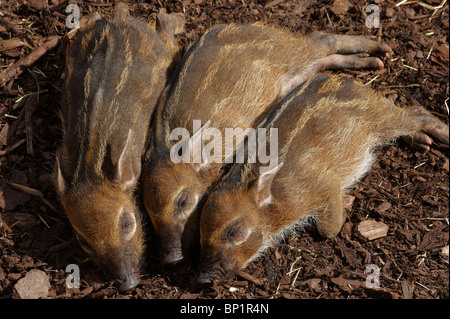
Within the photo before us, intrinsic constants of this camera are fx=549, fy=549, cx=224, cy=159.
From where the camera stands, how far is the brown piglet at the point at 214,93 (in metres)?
5.43

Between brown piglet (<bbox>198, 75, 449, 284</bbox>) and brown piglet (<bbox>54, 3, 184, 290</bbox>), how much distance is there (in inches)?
32.1

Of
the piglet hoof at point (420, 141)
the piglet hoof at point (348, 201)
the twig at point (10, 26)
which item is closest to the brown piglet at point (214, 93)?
the piglet hoof at point (420, 141)

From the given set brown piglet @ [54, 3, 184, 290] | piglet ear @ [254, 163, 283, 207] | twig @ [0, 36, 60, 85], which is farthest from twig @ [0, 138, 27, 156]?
piglet ear @ [254, 163, 283, 207]

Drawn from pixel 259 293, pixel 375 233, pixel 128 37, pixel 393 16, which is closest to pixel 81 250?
pixel 259 293

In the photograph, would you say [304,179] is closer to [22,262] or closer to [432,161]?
[432,161]

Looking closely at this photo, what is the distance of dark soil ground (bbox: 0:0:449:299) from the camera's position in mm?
5582

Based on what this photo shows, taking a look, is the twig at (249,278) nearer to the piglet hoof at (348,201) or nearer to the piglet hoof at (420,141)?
the piglet hoof at (348,201)

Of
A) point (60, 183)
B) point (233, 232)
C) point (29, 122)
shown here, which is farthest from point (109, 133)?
point (233, 232)

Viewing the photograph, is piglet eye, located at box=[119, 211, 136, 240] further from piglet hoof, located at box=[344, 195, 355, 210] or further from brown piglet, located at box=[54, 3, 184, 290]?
piglet hoof, located at box=[344, 195, 355, 210]

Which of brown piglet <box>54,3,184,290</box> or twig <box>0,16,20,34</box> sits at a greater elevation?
twig <box>0,16,20,34</box>

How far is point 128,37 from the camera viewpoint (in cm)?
589

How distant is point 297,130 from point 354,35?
1.80m

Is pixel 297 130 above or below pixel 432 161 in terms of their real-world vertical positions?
above

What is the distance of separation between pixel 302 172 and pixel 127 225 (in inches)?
71.6
